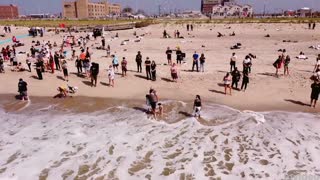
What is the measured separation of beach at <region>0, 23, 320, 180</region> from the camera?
10969mm

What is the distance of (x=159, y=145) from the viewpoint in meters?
12.6

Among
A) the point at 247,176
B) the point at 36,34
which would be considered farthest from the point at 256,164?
the point at 36,34

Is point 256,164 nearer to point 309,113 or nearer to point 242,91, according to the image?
point 309,113

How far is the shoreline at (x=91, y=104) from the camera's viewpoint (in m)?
16.4

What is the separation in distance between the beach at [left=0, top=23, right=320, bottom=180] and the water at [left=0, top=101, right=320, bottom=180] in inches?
1.4

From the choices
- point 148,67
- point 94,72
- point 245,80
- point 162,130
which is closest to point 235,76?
point 245,80

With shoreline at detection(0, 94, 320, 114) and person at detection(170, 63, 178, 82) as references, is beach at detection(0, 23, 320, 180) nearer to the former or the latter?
shoreline at detection(0, 94, 320, 114)

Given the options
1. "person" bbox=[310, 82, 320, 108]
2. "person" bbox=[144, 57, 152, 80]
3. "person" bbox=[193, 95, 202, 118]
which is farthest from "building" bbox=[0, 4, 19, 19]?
"person" bbox=[310, 82, 320, 108]

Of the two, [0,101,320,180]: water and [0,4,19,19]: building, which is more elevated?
[0,4,19,19]: building

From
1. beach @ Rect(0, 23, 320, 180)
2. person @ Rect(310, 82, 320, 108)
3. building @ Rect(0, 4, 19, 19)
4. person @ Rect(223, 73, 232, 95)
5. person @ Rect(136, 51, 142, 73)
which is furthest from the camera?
building @ Rect(0, 4, 19, 19)

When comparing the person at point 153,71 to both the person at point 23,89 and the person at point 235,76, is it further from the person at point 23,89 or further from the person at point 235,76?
the person at point 23,89

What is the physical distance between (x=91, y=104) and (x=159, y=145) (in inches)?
253

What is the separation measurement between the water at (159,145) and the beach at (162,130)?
1.4 inches

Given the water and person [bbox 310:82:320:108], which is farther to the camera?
person [bbox 310:82:320:108]
